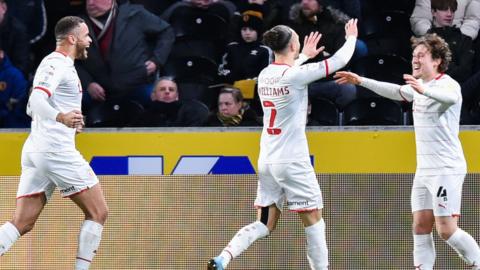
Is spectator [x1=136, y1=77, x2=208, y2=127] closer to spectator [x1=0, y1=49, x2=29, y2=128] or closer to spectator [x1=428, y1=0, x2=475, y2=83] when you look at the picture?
spectator [x1=0, y1=49, x2=29, y2=128]

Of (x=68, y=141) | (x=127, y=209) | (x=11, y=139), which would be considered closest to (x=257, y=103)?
(x=127, y=209)

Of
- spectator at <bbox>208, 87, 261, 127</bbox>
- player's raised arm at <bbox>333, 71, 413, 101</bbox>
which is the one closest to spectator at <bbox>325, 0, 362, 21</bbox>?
spectator at <bbox>208, 87, 261, 127</bbox>

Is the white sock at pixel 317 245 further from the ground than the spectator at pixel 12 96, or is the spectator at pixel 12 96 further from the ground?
the spectator at pixel 12 96

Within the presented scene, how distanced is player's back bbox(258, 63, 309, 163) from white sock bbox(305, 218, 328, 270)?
Result: 1.77ft

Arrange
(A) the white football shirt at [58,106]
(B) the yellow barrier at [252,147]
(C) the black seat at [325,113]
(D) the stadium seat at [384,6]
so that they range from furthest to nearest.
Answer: (D) the stadium seat at [384,6] < (C) the black seat at [325,113] < (B) the yellow barrier at [252,147] < (A) the white football shirt at [58,106]

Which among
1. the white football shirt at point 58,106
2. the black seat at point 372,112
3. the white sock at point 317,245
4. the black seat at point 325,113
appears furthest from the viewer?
the black seat at point 325,113

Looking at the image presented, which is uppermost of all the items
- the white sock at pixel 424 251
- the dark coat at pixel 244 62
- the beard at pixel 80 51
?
the beard at pixel 80 51

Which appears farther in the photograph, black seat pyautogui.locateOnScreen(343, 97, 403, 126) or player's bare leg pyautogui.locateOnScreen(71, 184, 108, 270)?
black seat pyautogui.locateOnScreen(343, 97, 403, 126)

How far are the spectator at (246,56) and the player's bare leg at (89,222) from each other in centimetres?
328

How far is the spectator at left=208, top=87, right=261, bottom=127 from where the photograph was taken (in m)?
11.4

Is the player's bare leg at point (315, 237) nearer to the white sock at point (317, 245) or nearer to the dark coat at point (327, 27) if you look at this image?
the white sock at point (317, 245)

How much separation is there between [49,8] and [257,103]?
2473mm

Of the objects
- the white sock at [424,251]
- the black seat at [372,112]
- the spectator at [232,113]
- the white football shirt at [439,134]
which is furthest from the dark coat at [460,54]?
the white sock at [424,251]

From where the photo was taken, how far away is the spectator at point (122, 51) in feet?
38.4
